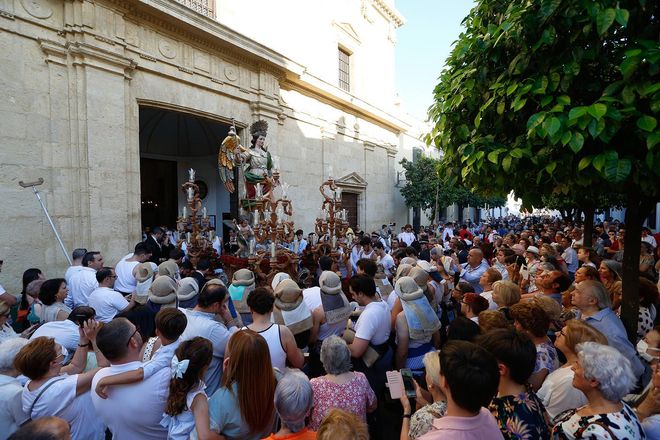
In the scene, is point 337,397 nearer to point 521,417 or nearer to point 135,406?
point 521,417

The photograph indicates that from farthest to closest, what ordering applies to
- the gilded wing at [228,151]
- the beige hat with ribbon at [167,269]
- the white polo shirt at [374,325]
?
the gilded wing at [228,151] < the beige hat with ribbon at [167,269] < the white polo shirt at [374,325]

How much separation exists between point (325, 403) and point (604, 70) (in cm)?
353

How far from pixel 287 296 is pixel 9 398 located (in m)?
2.04

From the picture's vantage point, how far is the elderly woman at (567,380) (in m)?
2.43

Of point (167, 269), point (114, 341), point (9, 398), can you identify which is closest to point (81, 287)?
point (167, 269)

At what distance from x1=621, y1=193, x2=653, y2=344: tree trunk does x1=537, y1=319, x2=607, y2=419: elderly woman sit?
1.96 meters

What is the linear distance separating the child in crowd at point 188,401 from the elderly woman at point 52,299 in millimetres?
2481

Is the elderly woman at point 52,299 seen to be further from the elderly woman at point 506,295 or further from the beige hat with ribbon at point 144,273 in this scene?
the elderly woman at point 506,295

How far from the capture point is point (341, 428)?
65.4 inches

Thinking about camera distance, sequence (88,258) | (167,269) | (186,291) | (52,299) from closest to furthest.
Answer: (186,291) → (52,299) → (167,269) → (88,258)

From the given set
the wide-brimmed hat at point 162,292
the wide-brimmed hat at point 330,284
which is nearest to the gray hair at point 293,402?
the wide-brimmed hat at point 330,284

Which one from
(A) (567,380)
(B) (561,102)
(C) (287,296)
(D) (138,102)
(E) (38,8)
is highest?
(E) (38,8)

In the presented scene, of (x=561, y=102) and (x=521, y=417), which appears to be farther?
(x=561, y=102)

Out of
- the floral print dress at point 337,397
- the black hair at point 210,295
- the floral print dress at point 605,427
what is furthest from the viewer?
the black hair at point 210,295
